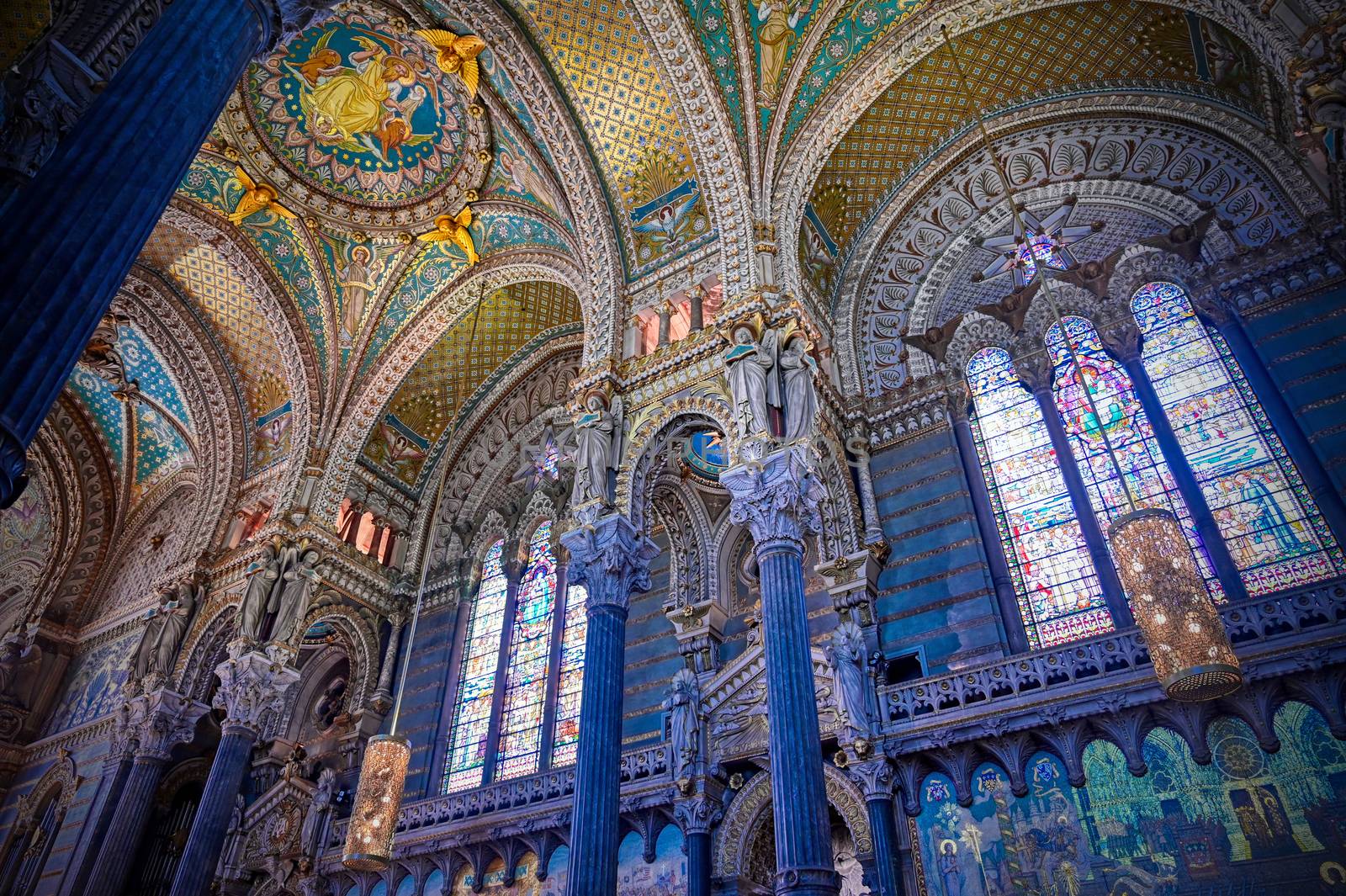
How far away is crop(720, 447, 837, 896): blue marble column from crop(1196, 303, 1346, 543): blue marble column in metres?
5.12

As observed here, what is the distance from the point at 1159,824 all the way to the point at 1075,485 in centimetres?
396

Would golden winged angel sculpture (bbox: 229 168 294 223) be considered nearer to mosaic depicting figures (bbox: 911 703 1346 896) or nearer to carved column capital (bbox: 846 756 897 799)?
carved column capital (bbox: 846 756 897 799)

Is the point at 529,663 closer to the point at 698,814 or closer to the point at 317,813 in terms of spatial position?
the point at 317,813

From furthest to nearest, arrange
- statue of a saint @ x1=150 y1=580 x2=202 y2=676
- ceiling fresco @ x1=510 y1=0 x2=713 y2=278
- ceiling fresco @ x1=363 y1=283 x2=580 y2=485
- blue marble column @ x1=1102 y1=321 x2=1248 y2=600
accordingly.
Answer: ceiling fresco @ x1=363 y1=283 x2=580 y2=485
statue of a saint @ x1=150 y1=580 x2=202 y2=676
ceiling fresco @ x1=510 y1=0 x2=713 y2=278
blue marble column @ x1=1102 y1=321 x2=1248 y2=600

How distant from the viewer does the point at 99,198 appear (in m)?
4.13

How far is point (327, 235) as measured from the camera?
14680 millimetres

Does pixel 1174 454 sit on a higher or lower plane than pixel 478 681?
higher

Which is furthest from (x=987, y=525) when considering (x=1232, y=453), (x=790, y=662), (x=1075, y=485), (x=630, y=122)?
(x=630, y=122)

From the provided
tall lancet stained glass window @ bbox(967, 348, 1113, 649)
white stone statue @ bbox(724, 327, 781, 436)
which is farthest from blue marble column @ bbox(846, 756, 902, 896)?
white stone statue @ bbox(724, 327, 781, 436)

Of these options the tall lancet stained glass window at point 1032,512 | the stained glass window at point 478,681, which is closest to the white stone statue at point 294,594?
the stained glass window at point 478,681

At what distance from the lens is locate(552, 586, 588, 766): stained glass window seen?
12469mm

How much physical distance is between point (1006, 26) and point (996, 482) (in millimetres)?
6343

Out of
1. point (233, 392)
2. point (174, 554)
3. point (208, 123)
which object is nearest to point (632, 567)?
point (208, 123)

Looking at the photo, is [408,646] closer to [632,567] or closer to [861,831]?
[632,567]
